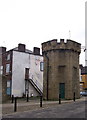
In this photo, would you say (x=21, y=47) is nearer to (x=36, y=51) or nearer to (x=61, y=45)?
(x=36, y=51)

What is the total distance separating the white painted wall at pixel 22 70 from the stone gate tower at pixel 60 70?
9894 mm

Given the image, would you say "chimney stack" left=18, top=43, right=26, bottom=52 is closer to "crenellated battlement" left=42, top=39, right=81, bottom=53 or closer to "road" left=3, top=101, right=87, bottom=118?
"crenellated battlement" left=42, top=39, right=81, bottom=53

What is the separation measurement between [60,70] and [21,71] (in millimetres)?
12398

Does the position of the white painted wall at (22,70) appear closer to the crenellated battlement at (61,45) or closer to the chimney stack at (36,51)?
the chimney stack at (36,51)

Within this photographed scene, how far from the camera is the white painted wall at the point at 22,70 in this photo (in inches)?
1496

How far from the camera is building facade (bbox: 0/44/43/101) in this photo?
37.8m

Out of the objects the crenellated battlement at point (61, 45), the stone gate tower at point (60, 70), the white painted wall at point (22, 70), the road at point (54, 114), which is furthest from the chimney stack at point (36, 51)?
the road at point (54, 114)

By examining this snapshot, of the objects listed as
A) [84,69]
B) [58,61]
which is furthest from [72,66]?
[84,69]

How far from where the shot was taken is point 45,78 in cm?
2972

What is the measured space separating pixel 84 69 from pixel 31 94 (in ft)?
97.8

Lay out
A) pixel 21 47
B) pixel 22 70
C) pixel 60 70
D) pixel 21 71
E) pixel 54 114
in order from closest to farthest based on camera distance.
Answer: pixel 54 114 < pixel 60 70 < pixel 21 71 < pixel 22 70 < pixel 21 47

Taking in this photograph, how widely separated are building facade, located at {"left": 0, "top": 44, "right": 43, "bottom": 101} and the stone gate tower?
9.98m

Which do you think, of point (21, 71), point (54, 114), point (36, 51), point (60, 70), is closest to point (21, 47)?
point (36, 51)

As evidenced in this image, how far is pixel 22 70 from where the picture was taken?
39.5 m
